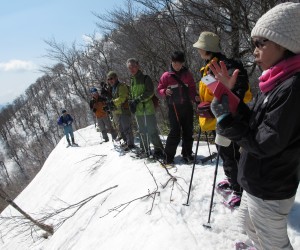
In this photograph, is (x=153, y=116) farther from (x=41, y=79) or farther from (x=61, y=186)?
(x=41, y=79)

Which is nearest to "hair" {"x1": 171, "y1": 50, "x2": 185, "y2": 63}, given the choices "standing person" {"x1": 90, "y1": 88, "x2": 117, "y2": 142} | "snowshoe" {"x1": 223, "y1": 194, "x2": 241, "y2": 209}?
"snowshoe" {"x1": 223, "y1": 194, "x2": 241, "y2": 209}

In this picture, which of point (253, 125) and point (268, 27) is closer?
point (268, 27)

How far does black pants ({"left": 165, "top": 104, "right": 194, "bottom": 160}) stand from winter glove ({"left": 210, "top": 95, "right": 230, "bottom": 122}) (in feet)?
10.4

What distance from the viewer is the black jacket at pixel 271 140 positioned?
189cm

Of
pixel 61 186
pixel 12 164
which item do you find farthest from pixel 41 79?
pixel 61 186

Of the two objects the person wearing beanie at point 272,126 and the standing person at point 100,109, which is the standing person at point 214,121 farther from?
the standing person at point 100,109

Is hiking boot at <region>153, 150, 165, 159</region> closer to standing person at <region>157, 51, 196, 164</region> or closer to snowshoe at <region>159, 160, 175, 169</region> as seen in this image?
snowshoe at <region>159, 160, 175, 169</region>

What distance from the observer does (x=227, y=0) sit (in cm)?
627

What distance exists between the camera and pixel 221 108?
2.28 metres

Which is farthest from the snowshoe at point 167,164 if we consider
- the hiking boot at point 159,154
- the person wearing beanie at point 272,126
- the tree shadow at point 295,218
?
the person wearing beanie at point 272,126

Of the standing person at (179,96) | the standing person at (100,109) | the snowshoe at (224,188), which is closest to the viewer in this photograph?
the snowshoe at (224,188)

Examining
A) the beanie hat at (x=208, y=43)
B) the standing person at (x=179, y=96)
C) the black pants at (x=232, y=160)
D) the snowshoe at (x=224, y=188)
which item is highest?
the beanie hat at (x=208, y=43)

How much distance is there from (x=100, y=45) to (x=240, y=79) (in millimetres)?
20775

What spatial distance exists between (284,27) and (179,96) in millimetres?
3503
